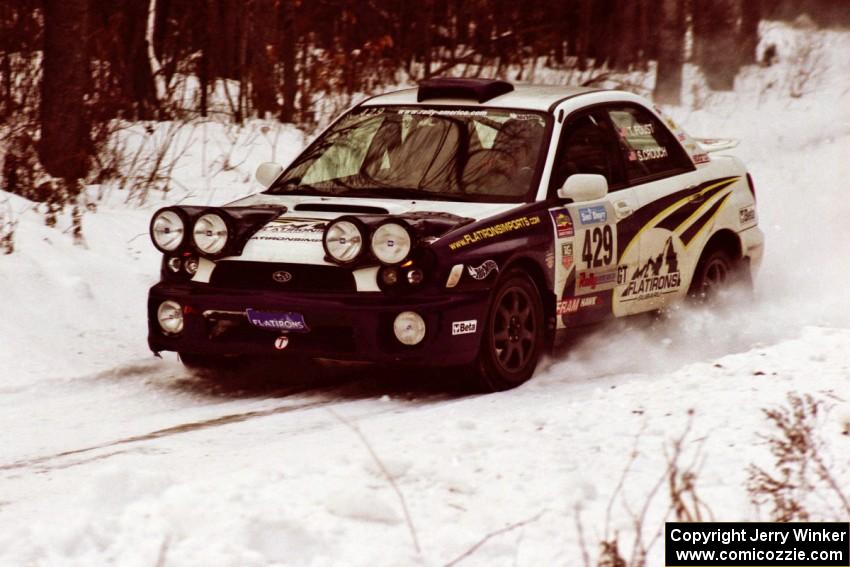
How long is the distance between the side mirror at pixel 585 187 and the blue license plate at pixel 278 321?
5.67ft

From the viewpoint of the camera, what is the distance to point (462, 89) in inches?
356

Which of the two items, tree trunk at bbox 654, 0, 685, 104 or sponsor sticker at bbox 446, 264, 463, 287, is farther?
tree trunk at bbox 654, 0, 685, 104

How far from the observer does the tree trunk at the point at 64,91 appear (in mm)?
12453

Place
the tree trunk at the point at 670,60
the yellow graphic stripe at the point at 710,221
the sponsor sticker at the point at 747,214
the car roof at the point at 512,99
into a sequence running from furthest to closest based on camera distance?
the tree trunk at the point at 670,60 → the sponsor sticker at the point at 747,214 → the yellow graphic stripe at the point at 710,221 → the car roof at the point at 512,99

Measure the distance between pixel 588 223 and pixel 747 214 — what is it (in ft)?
7.11

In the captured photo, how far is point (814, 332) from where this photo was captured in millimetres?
8562

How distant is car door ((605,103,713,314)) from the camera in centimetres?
909

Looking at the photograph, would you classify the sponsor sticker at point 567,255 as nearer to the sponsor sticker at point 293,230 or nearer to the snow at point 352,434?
the snow at point 352,434

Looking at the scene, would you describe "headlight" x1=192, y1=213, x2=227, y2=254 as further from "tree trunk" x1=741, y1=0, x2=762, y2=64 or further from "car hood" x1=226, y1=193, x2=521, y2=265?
"tree trunk" x1=741, y1=0, x2=762, y2=64

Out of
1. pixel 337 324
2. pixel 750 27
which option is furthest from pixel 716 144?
pixel 750 27

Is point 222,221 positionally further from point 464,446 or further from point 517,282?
point 464,446

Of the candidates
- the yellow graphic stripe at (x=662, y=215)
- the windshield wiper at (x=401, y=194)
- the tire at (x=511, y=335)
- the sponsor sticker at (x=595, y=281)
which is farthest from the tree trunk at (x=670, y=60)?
the tire at (x=511, y=335)

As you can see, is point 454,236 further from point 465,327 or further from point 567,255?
point 567,255

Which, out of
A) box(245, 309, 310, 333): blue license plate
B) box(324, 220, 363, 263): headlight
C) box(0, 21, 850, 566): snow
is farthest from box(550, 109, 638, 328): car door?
box(245, 309, 310, 333): blue license plate
